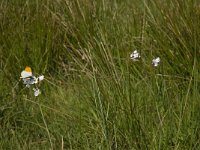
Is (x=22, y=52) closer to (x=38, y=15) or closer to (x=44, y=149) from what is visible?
(x=38, y=15)

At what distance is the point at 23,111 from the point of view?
251 centimetres

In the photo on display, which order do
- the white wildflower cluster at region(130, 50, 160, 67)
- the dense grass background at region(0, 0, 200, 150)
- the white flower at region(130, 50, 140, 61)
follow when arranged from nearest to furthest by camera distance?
the dense grass background at region(0, 0, 200, 150) < the white wildflower cluster at region(130, 50, 160, 67) < the white flower at region(130, 50, 140, 61)

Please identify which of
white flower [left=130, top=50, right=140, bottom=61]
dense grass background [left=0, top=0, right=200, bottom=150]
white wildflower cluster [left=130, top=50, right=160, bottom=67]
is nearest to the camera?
dense grass background [left=0, top=0, right=200, bottom=150]

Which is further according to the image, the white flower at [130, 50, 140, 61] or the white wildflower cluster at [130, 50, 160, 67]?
the white flower at [130, 50, 140, 61]

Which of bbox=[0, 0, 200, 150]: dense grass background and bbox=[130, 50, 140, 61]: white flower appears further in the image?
bbox=[130, 50, 140, 61]: white flower

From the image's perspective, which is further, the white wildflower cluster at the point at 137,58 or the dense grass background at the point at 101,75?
the white wildflower cluster at the point at 137,58

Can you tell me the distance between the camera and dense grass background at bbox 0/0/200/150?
6.72ft

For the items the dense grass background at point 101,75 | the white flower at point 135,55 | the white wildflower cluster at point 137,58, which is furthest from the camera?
the white flower at point 135,55

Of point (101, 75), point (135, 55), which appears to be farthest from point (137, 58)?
point (101, 75)

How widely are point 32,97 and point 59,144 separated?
58cm

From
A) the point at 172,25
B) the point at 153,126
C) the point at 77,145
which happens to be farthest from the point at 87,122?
the point at 172,25

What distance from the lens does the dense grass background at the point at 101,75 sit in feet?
6.72

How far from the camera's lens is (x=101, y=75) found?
2.23 m

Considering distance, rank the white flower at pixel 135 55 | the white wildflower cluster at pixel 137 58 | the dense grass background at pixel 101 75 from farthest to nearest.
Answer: the white flower at pixel 135 55, the white wildflower cluster at pixel 137 58, the dense grass background at pixel 101 75
